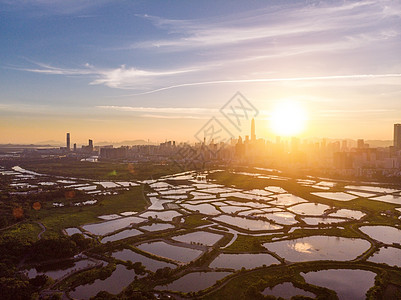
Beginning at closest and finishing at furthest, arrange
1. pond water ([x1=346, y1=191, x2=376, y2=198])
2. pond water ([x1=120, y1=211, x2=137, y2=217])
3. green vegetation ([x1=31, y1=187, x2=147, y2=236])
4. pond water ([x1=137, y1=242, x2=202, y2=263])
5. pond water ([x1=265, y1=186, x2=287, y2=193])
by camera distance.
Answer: pond water ([x1=137, y1=242, x2=202, y2=263]) < green vegetation ([x1=31, y1=187, x2=147, y2=236]) < pond water ([x1=120, y1=211, x2=137, y2=217]) < pond water ([x1=346, y1=191, x2=376, y2=198]) < pond water ([x1=265, y1=186, x2=287, y2=193])

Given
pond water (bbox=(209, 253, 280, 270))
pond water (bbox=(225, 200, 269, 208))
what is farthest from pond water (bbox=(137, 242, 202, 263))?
pond water (bbox=(225, 200, 269, 208))

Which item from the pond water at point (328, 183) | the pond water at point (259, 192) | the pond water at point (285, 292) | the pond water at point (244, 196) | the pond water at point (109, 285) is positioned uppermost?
the pond water at point (328, 183)

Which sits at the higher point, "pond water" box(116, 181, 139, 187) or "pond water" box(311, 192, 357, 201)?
"pond water" box(116, 181, 139, 187)

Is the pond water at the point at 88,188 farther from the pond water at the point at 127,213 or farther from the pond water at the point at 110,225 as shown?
the pond water at the point at 110,225

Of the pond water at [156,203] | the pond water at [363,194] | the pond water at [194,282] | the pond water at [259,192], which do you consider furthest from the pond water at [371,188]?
the pond water at [194,282]

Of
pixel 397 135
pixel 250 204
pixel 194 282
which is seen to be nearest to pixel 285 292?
pixel 194 282

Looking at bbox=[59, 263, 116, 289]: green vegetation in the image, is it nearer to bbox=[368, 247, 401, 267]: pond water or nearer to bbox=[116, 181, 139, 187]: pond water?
bbox=[368, 247, 401, 267]: pond water

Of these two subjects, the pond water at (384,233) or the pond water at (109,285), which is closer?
the pond water at (109,285)
